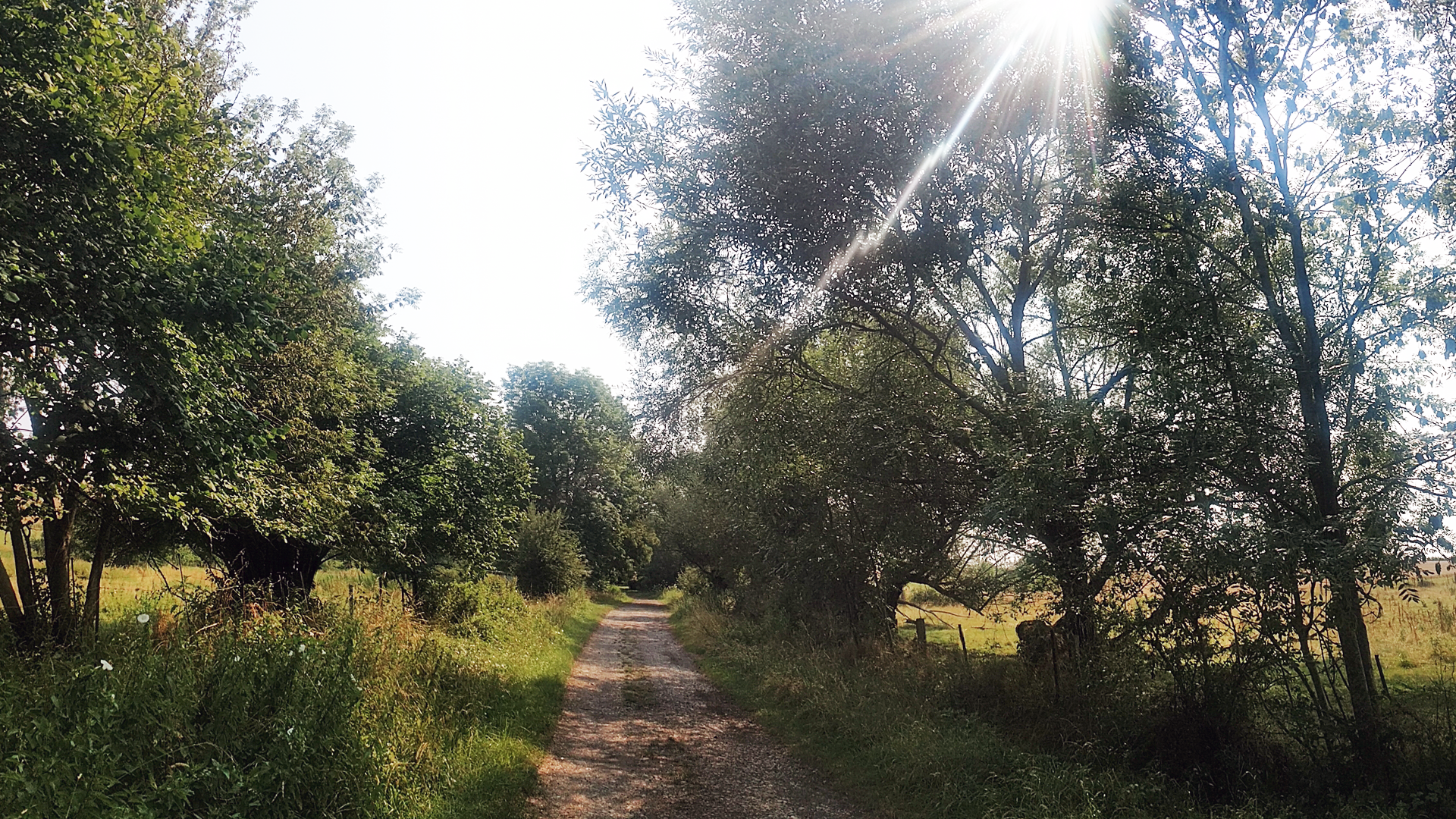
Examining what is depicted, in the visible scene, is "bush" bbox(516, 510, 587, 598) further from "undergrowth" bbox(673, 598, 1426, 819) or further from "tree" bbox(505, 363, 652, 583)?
"undergrowth" bbox(673, 598, 1426, 819)

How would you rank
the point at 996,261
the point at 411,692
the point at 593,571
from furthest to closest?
the point at 593,571
the point at 996,261
the point at 411,692

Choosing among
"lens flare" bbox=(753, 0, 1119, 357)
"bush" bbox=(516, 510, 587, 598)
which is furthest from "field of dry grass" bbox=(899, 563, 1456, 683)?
"bush" bbox=(516, 510, 587, 598)

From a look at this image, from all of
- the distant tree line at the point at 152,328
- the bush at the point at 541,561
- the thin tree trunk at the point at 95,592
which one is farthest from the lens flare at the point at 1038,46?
the bush at the point at 541,561

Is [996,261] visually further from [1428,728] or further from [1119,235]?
[1428,728]

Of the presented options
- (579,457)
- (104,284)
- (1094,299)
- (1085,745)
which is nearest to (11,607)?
(104,284)

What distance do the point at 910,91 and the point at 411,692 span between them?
32.8 feet

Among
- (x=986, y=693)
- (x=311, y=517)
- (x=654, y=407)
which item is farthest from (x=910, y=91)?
(x=311, y=517)

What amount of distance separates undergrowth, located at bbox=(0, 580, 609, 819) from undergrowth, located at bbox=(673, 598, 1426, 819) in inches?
159

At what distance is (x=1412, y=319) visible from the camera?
8125mm

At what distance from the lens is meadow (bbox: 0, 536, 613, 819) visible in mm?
4957

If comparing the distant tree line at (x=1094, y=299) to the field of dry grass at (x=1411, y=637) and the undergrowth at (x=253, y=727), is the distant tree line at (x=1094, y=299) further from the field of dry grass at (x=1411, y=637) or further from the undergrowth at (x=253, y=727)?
the undergrowth at (x=253, y=727)

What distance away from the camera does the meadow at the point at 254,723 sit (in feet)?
16.3

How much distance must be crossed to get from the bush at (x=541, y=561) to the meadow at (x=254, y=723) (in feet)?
77.1

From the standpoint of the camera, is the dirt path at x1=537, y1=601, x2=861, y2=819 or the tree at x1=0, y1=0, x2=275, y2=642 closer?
the tree at x1=0, y1=0, x2=275, y2=642
